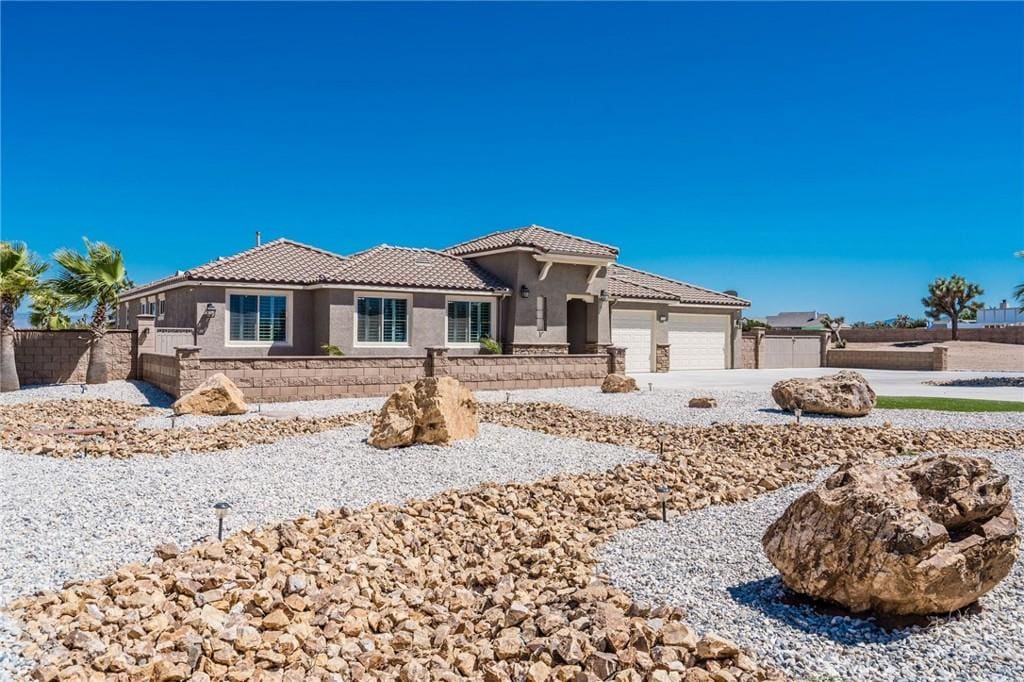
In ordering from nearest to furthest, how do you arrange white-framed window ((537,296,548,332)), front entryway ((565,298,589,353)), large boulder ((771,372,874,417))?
large boulder ((771,372,874,417)) < white-framed window ((537,296,548,332)) < front entryway ((565,298,589,353))

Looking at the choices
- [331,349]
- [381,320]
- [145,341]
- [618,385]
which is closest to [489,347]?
[381,320]

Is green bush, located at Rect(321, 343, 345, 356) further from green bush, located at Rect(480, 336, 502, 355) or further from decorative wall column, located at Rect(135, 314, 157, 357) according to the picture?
green bush, located at Rect(480, 336, 502, 355)

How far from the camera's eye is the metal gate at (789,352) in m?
34.5

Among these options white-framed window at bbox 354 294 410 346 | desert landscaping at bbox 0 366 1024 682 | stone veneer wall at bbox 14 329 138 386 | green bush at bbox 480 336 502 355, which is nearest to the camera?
desert landscaping at bbox 0 366 1024 682

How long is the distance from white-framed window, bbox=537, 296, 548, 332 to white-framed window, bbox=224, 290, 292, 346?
27.5 feet

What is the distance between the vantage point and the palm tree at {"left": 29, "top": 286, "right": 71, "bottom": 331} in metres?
19.8

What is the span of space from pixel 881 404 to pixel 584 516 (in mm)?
11959

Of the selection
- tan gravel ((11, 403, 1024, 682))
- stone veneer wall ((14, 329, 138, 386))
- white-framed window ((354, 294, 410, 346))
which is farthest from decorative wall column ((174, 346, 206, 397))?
tan gravel ((11, 403, 1024, 682))

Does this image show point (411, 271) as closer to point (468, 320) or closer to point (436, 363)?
point (468, 320)

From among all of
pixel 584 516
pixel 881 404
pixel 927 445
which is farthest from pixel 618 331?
pixel 584 516

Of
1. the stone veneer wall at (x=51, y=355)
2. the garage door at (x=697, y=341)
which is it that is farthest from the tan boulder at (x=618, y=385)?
the stone veneer wall at (x=51, y=355)

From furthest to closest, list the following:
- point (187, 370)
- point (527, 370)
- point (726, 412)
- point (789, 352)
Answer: point (789, 352) < point (527, 370) < point (187, 370) < point (726, 412)

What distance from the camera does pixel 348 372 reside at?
18.0 m

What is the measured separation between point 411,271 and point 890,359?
2411cm
